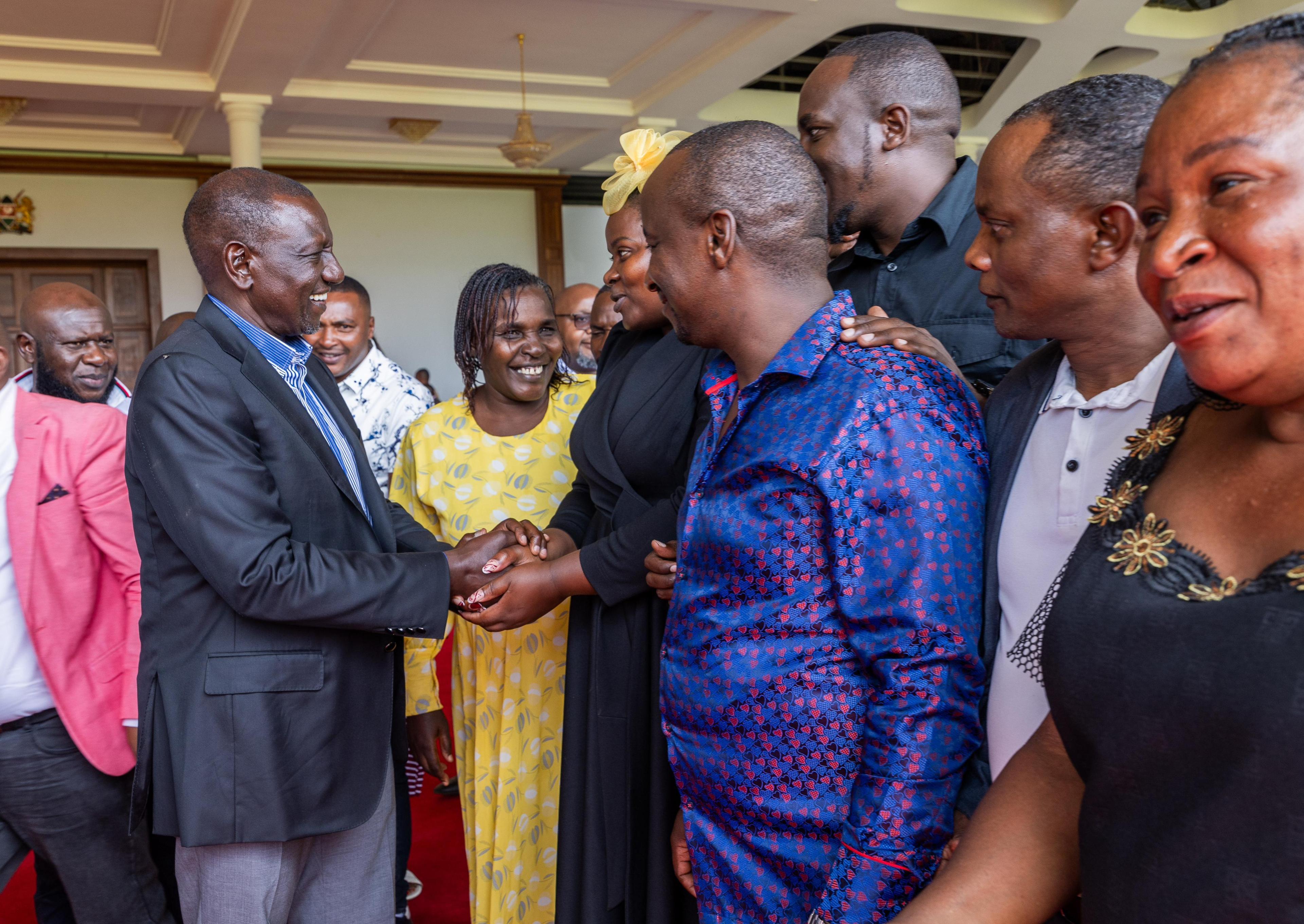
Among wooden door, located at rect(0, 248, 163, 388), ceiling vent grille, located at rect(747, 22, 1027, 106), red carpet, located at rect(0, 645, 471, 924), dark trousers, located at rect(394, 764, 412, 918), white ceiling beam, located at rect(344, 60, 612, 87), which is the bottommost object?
red carpet, located at rect(0, 645, 471, 924)

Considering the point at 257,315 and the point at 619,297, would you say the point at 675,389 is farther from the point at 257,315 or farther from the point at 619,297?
the point at 257,315

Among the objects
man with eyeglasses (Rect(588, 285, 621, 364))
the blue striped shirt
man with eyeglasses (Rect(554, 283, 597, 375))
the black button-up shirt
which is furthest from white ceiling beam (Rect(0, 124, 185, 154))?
the black button-up shirt

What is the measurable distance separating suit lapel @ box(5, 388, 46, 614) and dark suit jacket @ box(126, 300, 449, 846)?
1.67 ft

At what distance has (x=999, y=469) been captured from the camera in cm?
136

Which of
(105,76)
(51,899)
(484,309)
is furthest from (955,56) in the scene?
(51,899)

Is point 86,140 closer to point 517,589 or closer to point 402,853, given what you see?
point 402,853

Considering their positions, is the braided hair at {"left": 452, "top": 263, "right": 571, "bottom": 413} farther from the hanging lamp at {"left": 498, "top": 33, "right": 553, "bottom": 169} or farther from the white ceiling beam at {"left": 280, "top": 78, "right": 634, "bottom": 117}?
the white ceiling beam at {"left": 280, "top": 78, "right": 634, "bottom": 117}

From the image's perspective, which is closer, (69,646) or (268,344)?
(268,344)

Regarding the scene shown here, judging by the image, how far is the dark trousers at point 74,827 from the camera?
2.29 m

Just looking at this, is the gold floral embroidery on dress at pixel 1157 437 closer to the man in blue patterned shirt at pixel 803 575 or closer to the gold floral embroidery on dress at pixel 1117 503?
the gold floral embroidery on dress at pixel 1117 503

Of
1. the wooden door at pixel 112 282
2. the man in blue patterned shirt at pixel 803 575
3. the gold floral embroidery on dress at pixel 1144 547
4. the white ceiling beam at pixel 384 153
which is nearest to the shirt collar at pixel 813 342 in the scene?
the man in blue patterned shirt at pixel 803 575

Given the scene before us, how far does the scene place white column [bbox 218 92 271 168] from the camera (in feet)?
25.9

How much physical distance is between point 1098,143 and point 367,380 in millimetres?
2976

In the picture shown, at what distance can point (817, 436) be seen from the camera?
131 centimetres
